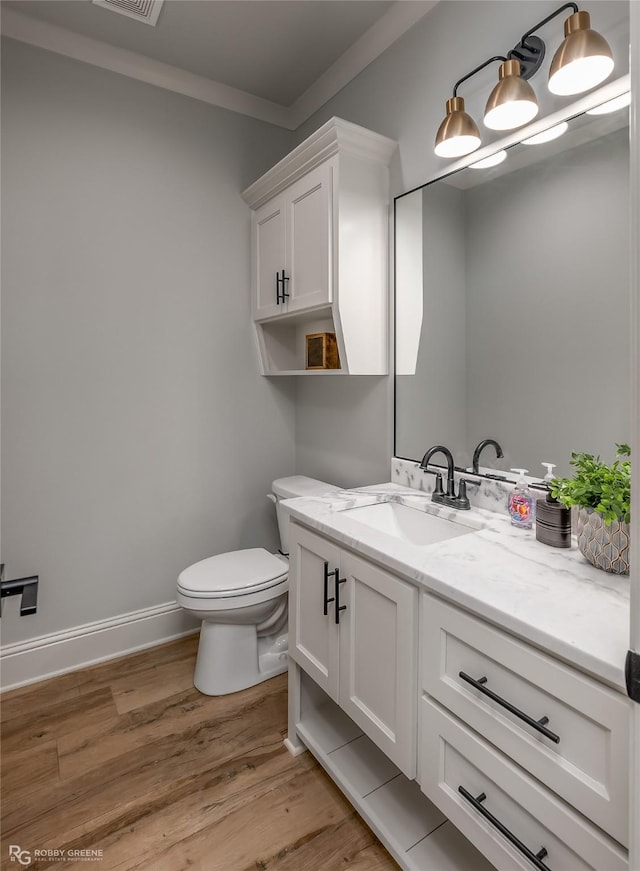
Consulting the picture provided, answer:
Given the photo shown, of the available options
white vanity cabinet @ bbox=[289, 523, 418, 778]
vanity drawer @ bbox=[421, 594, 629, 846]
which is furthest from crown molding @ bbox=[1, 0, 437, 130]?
vanity drawer @ bbox=[421, 594, 629, 846]

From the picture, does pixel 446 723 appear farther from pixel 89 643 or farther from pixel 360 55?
pixel 360 55

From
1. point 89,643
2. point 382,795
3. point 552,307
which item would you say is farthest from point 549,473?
point 89,643

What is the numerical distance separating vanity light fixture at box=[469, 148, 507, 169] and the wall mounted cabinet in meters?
0.45

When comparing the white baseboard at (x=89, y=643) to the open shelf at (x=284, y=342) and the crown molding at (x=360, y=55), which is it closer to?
the open shelf at (x=284, y=342)

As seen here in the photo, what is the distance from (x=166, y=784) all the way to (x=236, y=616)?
0.57 m

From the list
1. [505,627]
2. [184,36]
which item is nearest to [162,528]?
[505,627]

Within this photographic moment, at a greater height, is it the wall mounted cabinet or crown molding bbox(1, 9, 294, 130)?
crown molding bbox(1, 9, 294, 130)

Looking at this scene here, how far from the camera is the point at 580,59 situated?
1144 mm

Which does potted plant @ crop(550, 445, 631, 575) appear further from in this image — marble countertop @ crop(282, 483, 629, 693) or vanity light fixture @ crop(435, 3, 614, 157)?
vanity light fixture @ crop(435, 3, 614, 157)

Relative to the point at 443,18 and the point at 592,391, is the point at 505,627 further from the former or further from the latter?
the point at 443,18

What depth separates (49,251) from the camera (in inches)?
78.7

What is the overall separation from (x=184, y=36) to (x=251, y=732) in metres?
2.83

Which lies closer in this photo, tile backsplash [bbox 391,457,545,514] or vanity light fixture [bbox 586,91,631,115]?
vanity light fixture [bbox 586,91,631,115]

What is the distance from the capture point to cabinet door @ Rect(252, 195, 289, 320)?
2211mm
